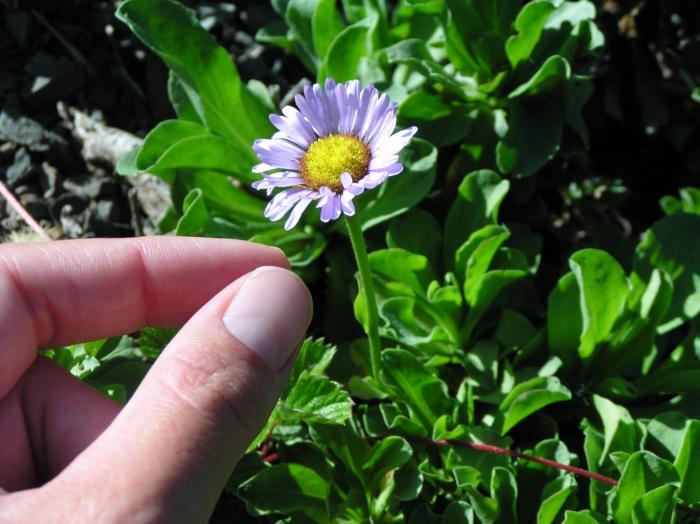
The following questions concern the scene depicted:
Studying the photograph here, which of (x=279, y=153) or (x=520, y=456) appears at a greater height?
(x=279, y=153)

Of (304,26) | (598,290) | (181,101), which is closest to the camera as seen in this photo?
(598,290)

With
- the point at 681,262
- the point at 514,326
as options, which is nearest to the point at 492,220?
the point at 514,326

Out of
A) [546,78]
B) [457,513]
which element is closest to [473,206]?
[546,78]

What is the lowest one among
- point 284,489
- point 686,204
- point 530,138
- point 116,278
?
point 284,489

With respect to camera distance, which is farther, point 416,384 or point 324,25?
point 324,25

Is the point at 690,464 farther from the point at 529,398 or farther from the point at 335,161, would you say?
the point at 335,161
